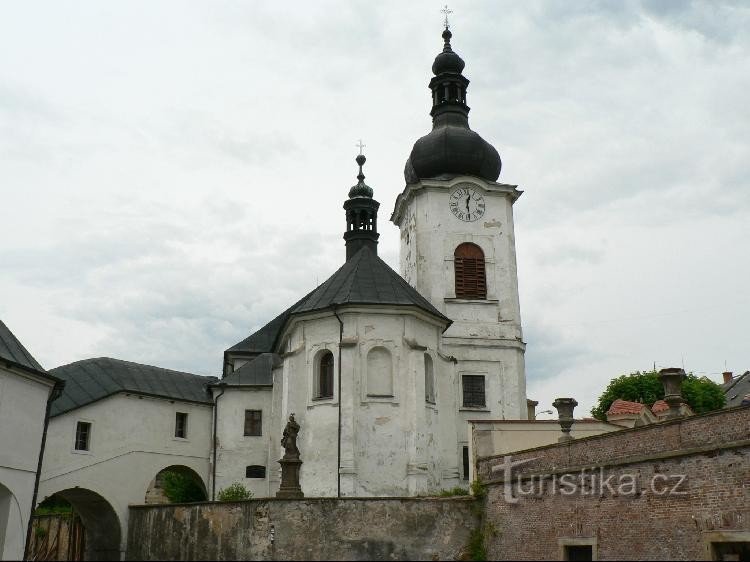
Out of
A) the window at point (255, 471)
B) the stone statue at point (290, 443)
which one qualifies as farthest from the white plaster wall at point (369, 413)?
the window at point (255, 471)

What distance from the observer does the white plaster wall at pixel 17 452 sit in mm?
21328

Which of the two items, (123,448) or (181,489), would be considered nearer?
(123,448)

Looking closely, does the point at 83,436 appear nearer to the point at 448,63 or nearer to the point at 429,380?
the point at 429,380

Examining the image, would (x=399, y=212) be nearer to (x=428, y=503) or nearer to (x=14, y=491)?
(x=428, y=503)

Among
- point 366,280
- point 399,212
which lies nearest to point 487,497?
point 366,280

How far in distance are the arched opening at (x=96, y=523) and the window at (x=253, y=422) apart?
21.0 ft

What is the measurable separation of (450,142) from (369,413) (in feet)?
47.0

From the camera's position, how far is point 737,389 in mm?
64938

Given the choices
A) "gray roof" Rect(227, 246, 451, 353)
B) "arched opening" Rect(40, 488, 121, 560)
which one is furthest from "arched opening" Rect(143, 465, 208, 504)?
"gray roof" Rect(227, 246, 451, 353)

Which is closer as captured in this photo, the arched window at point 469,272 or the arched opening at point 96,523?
the arched opening at point 96,523

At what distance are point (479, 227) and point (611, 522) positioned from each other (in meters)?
20.4

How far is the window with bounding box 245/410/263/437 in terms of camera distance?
3391 centimetres

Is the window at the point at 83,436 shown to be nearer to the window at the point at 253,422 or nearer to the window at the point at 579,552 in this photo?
the window at the point at 253,422

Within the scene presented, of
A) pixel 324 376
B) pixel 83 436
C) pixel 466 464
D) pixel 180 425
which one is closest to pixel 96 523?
pixel 83 436
